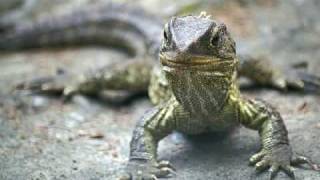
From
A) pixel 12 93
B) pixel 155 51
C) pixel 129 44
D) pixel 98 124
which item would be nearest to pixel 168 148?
pixel 98 124

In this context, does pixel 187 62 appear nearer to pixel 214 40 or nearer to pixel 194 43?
pixel 194 43

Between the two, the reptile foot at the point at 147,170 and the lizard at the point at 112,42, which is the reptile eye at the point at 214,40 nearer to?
the reptile foot at the point at 147,170

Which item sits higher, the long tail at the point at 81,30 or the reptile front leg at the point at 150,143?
the long tail at the point at 81,30

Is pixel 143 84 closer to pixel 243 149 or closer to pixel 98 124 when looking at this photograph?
pixel 98 124

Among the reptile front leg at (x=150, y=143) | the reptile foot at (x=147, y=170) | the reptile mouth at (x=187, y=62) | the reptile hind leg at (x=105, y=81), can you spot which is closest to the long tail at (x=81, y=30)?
the reptile hind leg at (x=105, y=81)

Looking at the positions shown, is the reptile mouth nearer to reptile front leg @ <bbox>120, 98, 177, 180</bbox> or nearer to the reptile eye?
the reptile eye

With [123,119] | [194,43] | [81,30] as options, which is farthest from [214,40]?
[81,30]

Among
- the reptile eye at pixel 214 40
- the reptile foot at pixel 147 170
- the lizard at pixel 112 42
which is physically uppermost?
the reptile eye at pixel 214 40
